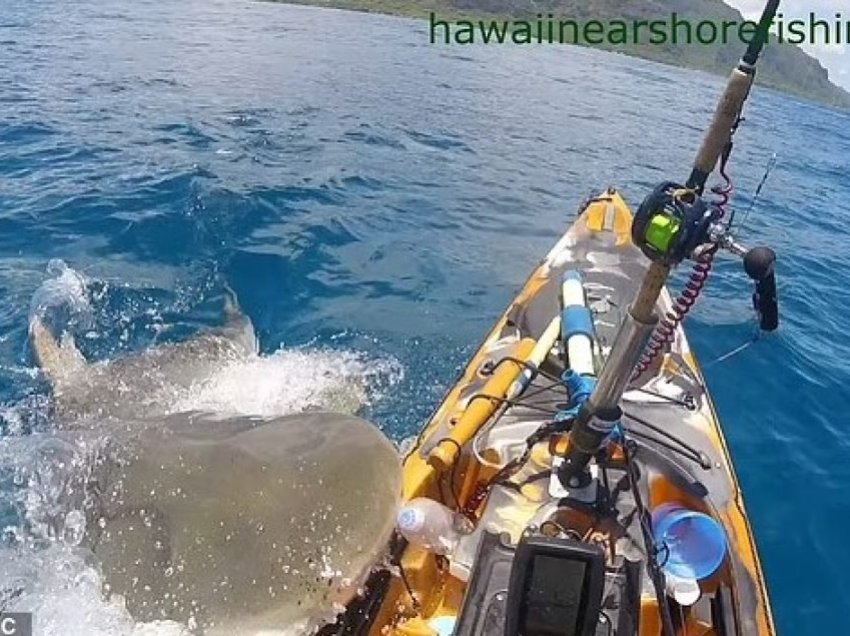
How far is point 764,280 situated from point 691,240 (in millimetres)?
392

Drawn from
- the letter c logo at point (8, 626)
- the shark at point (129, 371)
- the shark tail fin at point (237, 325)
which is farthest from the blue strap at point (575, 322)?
the shark tail fin at point (237, 325)

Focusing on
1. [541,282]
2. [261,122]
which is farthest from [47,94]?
[541,282]

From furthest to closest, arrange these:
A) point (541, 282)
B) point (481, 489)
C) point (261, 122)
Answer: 1. point (261, 122)
2. point (541, 282)
3. point (481, 489)

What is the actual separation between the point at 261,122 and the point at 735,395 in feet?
43.7

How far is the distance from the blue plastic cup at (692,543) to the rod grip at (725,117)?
72.9 inches

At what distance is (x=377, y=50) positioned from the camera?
38531 millimetres

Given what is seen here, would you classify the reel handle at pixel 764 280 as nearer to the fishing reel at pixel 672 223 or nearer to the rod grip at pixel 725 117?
the fishing reel at pixel 672 223

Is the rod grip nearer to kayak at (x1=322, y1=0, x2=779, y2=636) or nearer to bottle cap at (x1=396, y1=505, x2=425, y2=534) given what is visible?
kayak at (x1=322, y1=0, x2=779, y2=636)

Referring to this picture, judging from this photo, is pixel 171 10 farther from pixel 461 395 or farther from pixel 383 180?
pixel 461 395

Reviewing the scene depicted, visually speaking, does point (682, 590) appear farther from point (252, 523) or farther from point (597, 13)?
point (597, 13)

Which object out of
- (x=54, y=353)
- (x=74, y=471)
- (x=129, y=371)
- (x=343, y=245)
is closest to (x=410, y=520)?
(x=74, y=471)

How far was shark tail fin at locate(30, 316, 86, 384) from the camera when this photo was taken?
26.5 ft

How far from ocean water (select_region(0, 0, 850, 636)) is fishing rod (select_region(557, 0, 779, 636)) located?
2.38m

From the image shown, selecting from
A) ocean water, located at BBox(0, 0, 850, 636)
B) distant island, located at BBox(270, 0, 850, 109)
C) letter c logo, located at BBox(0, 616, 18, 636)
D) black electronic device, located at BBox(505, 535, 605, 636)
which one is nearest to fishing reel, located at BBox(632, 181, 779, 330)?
black electronic device, located at BBox(505, 535, 605, 636)
